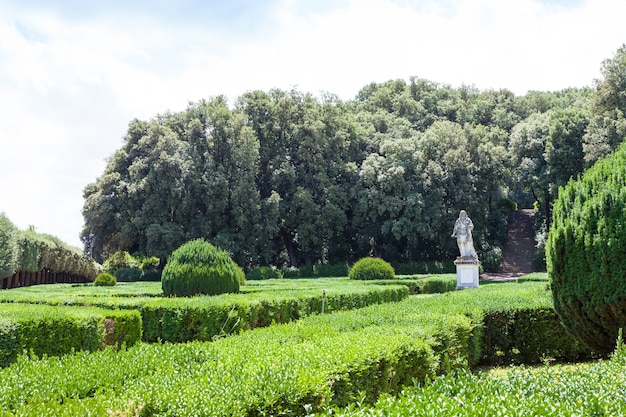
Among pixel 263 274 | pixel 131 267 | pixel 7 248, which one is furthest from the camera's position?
pixel 131 267

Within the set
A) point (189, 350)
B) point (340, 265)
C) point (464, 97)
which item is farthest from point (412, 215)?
point (189, 350)

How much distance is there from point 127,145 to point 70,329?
1153 inches

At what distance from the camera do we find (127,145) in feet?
114

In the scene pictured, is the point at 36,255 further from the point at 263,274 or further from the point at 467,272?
the point at 467,272

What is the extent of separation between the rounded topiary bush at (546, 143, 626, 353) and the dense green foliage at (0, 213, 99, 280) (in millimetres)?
25139

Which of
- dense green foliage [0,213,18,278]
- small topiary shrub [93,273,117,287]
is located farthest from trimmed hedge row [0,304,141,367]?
dense green foliage [0,213,18,278]

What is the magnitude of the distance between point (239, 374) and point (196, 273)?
9.48 meters

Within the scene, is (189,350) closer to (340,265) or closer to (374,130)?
(340,265)

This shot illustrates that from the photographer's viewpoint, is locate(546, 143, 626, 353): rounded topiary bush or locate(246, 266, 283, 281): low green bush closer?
locate(546, 143, 626, 353): rounded topiary bush

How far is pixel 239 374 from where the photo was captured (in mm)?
3725

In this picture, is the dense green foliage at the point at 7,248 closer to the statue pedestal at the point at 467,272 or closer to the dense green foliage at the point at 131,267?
the dense green foliage at the point at 131,267

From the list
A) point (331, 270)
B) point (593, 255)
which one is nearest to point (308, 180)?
point (331, 270)

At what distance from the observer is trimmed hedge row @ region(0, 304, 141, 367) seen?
6815 mm

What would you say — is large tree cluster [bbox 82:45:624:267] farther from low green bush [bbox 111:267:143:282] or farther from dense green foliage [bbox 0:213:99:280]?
dense green foliage [bbox 0:213:99:280]
